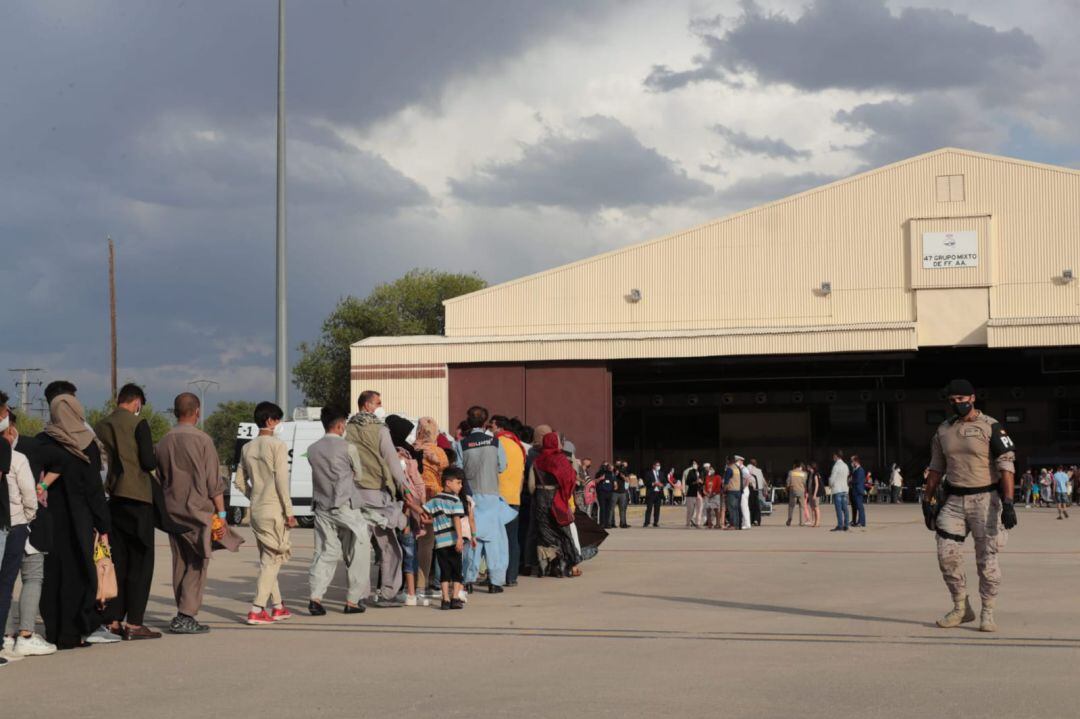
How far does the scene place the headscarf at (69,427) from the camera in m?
9.78

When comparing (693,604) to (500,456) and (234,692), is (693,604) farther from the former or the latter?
(234,692)

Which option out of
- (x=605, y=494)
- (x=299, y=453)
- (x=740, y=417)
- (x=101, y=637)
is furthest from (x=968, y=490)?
(x=740, y=417)

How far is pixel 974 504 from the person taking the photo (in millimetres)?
10430

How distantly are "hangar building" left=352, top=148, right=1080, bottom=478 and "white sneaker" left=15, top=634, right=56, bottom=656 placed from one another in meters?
37.3

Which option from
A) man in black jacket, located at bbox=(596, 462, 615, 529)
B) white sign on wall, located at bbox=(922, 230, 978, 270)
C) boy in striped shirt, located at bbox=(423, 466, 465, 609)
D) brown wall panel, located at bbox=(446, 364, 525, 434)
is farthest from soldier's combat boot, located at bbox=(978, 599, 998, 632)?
brown wall panel, located at bbox=(446, 364, 525, 434)

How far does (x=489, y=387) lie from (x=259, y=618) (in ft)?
120

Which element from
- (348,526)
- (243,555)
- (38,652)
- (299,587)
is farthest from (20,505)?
(243,555)

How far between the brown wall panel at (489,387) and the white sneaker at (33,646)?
37869 millimetres

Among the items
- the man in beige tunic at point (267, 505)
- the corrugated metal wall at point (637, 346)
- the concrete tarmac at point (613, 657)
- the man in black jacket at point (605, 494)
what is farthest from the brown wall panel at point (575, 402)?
the man in beige tunic at point (267, 505)

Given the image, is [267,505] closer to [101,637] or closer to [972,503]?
[101,637]

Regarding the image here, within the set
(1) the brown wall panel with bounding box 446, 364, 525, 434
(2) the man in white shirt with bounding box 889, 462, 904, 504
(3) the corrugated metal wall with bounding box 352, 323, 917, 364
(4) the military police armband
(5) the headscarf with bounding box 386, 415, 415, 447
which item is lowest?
(2) the man in white shirt with bounding box 889, 462, 904, 504

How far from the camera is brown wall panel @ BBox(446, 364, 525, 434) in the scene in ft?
156

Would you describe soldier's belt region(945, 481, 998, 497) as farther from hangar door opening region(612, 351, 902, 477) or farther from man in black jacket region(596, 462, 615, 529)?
hangar door opening region(612, 351, 902, 477)

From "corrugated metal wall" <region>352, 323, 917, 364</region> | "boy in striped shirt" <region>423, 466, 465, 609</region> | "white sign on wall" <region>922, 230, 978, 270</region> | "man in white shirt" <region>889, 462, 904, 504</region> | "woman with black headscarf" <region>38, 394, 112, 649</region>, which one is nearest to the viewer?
"woman with black headscarf" <region>38, 394, 112, 649</region>
